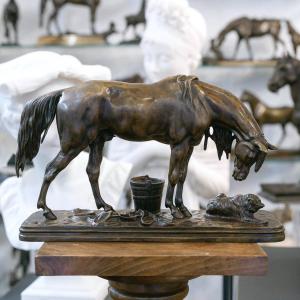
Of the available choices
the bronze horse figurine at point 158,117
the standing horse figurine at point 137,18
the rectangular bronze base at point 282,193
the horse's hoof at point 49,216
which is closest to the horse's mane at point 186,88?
the bronze horse figurine at point 158,117

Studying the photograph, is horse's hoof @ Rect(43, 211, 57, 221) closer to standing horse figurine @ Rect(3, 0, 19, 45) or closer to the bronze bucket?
the bronze bucket

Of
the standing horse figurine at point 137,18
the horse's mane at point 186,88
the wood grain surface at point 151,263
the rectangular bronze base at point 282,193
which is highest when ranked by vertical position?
the standing horse figurine at point 137,18

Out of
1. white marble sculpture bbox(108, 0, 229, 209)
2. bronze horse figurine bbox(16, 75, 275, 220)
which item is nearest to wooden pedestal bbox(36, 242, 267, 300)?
bronze horse figurine bbox(16, 75, 275, 220)

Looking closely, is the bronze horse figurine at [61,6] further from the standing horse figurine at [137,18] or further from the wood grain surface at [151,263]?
the wood grain surface at [151,263]

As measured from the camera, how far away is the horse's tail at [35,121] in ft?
2.11

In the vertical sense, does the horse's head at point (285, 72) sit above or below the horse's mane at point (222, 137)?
below

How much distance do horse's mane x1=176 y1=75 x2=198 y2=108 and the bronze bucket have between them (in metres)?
0.12

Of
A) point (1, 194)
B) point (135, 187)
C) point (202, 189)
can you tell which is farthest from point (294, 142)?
point (135, 187)

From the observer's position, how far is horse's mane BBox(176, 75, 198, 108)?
2.03 ft

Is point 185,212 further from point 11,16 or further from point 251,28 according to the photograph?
point 11,16

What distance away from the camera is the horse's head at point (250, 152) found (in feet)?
2.01

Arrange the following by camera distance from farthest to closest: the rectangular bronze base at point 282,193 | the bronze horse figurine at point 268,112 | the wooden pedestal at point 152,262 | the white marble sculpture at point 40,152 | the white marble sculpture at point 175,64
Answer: the bronze horse figurine at point 268,112 < the rectangular bronze base at point 282,193 < the white marble sculpture at point 175,64 < the white marble sculpture at point 40,152 < the wooden pedestal at point 152,262

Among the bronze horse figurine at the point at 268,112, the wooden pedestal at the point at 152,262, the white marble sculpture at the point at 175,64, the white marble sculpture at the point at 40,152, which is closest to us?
the wooden pedestal at the point at 152,262

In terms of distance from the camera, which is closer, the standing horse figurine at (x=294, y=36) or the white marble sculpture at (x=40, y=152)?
the white marble sculpture at (x=40, y=152)
